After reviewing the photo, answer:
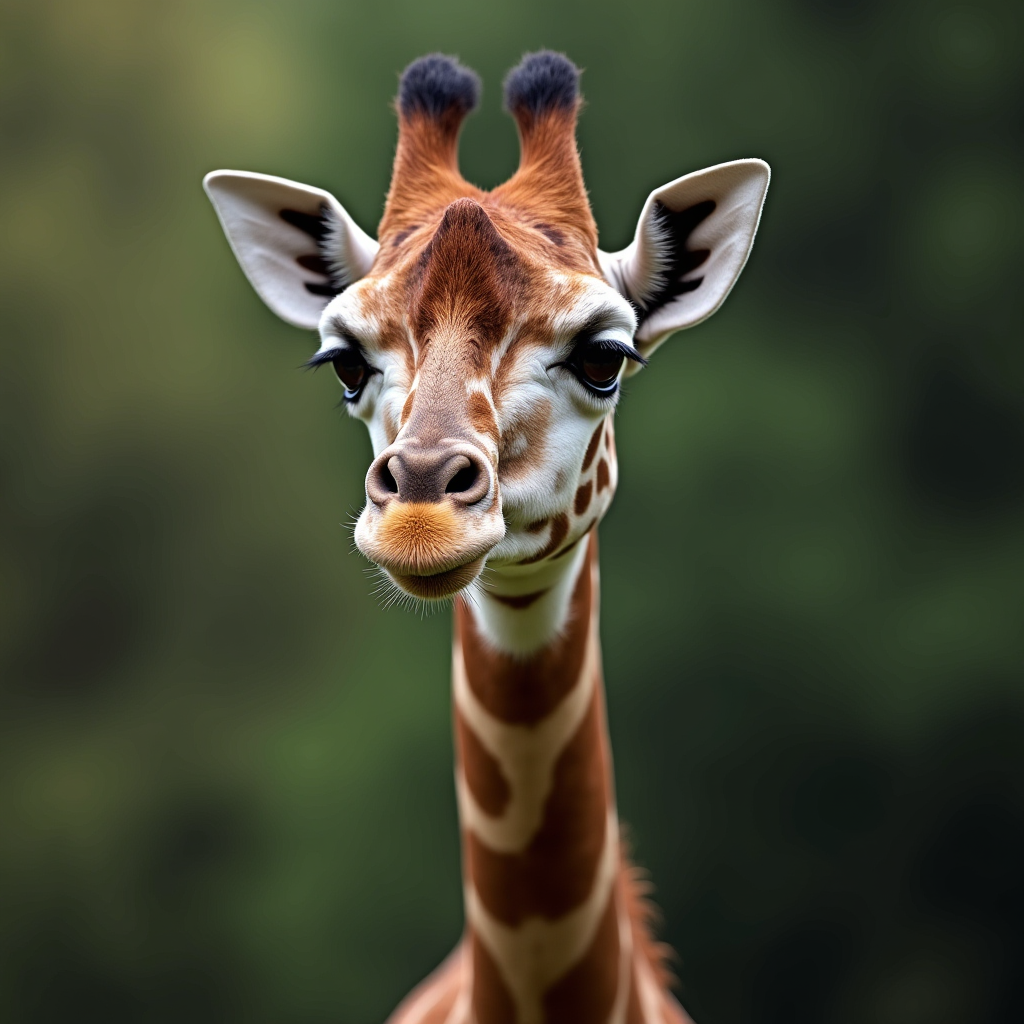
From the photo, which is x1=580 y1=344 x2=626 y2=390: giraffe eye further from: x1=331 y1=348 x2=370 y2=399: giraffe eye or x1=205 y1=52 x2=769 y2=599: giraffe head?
x1=331 y1=348 x2=370 y2=399: giraffe eye

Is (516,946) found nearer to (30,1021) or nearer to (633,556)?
(633,556)

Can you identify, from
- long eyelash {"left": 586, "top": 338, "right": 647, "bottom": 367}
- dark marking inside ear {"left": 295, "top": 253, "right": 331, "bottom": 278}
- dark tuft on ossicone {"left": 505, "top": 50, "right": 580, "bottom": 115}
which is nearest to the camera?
long eyelash {"left": 586, "top": 338, "right": 647, "bottom": 367}

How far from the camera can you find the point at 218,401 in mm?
4359

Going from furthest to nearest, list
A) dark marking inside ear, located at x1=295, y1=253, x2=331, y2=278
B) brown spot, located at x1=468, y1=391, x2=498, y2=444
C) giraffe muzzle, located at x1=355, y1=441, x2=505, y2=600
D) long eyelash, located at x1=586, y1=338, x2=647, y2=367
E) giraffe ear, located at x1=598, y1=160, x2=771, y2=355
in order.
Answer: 1. dark marking inside ear, located at x1=295, y1=253, x2=331, y2=278
2. giraffe ear, located at x1=598, y1=160, x2=771, y2=355
3. long eyelash, located at x1=586, y1=338, x2=647, y2=367
4. brown spot, located at x1=468, y1=391, x2=498, y2=444
5. giraffe muzzle, located at x1=355, y1=441, x2=505, y2=600

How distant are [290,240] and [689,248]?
0.64 m

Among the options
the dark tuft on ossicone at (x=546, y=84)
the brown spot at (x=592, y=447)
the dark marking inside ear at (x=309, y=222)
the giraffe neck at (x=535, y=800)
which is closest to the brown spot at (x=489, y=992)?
the giraffe neck at (x=535, y=800)

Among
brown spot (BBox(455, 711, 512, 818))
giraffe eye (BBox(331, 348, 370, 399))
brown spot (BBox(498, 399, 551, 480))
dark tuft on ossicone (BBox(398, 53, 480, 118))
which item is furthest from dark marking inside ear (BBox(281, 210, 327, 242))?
brown spot (BBox(455, 711, 512, 818))

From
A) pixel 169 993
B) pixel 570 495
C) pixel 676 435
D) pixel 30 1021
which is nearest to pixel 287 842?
pixel 169 993

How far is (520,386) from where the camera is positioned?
133 cm

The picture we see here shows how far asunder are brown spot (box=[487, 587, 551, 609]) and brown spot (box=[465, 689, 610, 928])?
0.74ft

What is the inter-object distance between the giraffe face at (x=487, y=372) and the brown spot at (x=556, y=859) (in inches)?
14.5

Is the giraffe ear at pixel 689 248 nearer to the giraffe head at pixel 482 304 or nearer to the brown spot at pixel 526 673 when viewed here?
the giraffe head at pixel 482 304

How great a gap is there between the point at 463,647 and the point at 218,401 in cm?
303

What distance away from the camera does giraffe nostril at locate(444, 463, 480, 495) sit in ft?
3.79
